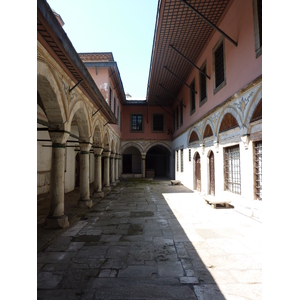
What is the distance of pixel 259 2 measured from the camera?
553cm

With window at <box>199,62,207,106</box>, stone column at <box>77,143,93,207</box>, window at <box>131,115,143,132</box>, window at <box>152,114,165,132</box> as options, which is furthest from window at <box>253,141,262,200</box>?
window at <box>131,115,143,132</box>

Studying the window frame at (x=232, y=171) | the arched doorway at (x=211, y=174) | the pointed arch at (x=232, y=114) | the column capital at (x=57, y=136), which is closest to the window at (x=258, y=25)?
the pointed arch at (x=232, y=114)

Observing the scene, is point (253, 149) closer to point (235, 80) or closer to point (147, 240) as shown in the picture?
point (235, 80)

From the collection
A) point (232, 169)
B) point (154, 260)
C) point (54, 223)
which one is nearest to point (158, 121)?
point (232, 169)

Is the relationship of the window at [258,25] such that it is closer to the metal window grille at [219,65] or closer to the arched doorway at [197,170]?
the metal window grille at [219,65]

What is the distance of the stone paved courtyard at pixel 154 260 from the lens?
104 inches

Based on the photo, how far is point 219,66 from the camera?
842cm

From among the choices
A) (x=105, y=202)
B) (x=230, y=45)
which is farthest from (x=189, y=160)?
(x=230, y=45)

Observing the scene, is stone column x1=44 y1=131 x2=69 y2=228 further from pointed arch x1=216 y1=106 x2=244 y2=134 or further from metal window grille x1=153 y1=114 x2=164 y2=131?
metal window grille x1=153 y1=114 x2=164 y2=131

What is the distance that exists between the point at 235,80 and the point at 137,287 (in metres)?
6.42

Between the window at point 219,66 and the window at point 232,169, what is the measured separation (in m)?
2.52

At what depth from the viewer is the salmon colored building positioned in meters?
4.82

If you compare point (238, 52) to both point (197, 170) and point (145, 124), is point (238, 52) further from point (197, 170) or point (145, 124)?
point (145, 124)

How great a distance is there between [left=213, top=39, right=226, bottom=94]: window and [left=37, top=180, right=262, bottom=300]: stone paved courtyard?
16.9ft
